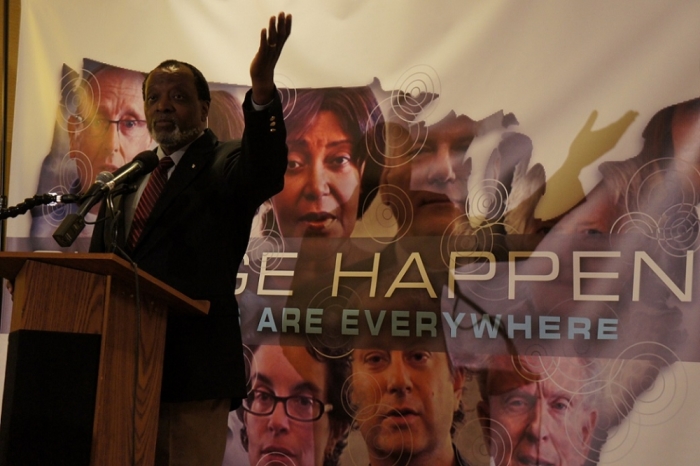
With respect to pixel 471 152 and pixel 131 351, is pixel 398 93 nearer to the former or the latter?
pixel 471 152

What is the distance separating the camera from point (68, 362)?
143 cm

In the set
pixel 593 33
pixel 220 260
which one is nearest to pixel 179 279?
pixel 220 260

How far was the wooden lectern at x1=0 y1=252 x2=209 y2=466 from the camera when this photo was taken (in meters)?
1.39

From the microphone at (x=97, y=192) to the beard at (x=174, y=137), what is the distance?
304 millimetres

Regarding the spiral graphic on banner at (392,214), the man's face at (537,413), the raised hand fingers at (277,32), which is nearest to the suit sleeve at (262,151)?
the raised hand fingers at (277,32)

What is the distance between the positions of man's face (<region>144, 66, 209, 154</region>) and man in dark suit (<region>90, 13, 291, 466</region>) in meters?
0.08

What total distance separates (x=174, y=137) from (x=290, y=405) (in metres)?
1.13

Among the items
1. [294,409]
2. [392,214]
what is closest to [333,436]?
[294,409]

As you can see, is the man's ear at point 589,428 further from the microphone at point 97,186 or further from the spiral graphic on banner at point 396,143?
the microphone at point 97,186

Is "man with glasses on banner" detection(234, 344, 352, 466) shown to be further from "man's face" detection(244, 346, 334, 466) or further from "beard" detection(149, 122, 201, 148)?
"beard" detection(149, 122, 201, 148)

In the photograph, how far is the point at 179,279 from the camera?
1809mm

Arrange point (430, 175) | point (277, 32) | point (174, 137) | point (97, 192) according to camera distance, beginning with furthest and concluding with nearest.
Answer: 1. point (430, 175)
2. point (174, 137)
3. point (277, 32)
4. point (97, 192)

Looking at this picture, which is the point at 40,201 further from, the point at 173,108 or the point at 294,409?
the point at 294,409

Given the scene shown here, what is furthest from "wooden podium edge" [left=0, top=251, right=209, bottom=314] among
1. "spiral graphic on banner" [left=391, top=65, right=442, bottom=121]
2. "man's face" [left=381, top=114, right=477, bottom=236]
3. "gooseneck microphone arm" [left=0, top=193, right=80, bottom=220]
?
"spiral graphic on banner" [left=391, top=65, right=442, bottom=121]
